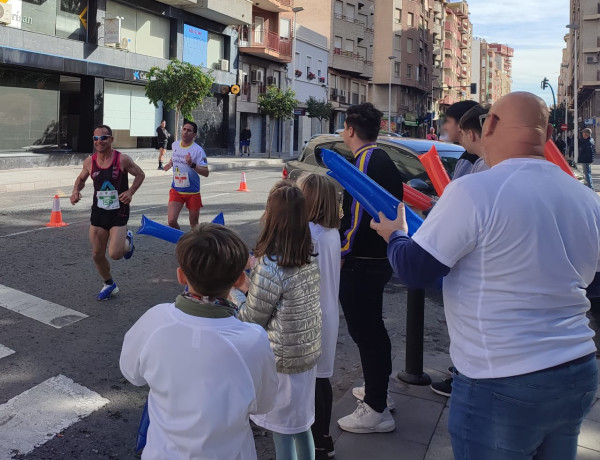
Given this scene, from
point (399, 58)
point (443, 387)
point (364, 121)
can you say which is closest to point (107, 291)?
point (443, 387)

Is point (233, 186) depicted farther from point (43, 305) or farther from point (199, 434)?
point (199, 434)

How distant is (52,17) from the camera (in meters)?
24.5

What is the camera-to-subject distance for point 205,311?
201 cm

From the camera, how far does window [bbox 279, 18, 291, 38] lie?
4501cm

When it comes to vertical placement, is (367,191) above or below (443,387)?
above

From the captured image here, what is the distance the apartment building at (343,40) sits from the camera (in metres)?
55.3

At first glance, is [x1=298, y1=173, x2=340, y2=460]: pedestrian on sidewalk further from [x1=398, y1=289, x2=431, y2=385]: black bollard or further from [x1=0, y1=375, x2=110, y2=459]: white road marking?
[x1=0, y1=375, x2=110, y2=459]: white road marking

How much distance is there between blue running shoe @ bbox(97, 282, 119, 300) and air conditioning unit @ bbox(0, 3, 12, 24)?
718 inches

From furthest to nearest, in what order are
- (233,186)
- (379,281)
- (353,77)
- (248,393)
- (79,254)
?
(353,77)
(233,186)
(79,254)
(379,281)
(248,393)

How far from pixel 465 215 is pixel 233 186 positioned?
16.1 meters

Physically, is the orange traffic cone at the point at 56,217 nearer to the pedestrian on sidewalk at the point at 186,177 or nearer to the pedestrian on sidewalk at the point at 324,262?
the pedestrian on sidewalk at the point at 186,177

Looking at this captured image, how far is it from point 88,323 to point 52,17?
21937 millimetres

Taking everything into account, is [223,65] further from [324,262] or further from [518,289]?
[518,289]

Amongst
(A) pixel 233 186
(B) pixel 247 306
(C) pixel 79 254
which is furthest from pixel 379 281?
(A) pixel 233 186
